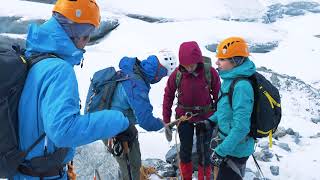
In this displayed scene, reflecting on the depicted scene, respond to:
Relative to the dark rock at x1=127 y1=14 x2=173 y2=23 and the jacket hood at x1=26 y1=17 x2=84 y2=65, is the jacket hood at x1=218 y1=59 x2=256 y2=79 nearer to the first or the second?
the jacket hood at x1=26 y1=17 x2=84 y2=65

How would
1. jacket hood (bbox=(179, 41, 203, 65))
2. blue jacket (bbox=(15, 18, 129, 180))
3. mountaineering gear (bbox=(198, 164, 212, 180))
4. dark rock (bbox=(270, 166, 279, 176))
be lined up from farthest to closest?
dark rock (bbox=(270, 166, 279, 176)) < mountaineering gear (bbox=(198, 164, 212, 180)) < jacket hood (bbox=(179, 41, 203, 65)) < blue jacket (bbox=(15, 18, 129, 180))

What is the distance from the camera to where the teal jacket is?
369 centimetres

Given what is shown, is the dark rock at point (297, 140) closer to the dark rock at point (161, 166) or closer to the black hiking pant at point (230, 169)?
the dark rock at point (161, 166)

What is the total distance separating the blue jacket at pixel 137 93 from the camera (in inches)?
160

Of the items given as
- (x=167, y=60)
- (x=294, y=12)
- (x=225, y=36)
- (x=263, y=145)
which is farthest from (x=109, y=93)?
(x=294, y=12)

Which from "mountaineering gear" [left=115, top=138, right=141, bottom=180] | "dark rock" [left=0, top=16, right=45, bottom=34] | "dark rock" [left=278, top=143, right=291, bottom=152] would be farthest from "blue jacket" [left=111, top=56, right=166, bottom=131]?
"dark rock" [left=0, top=16, right=45, bottom=34]

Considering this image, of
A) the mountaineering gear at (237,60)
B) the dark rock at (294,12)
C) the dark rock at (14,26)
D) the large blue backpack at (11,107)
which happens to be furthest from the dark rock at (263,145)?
the dark rock at (294,12)

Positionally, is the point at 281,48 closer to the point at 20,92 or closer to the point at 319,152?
the point at 319,152

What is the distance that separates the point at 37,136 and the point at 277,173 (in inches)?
171

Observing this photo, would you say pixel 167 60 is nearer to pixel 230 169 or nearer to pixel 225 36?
pixel 230 169

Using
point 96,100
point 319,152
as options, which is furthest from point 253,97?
point 319,152

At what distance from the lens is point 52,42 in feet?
8.08

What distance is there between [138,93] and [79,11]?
5.11 feet

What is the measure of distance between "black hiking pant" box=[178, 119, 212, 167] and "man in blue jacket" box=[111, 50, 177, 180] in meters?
0.77
